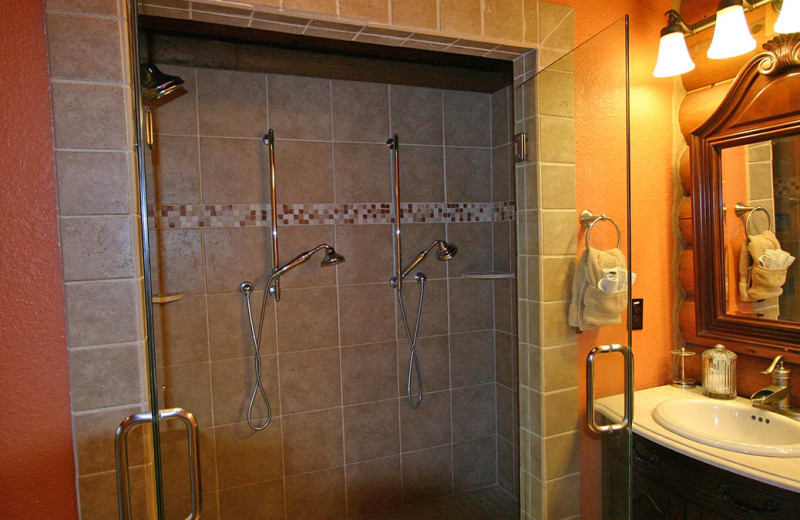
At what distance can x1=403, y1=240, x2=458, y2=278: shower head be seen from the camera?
2377mm

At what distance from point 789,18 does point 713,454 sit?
130 cm

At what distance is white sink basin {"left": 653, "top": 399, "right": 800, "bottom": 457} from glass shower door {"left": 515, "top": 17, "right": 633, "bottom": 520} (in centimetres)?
27

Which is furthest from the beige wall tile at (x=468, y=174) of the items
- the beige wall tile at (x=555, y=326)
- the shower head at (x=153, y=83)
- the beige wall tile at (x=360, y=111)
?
the shower head at (x=153, y=83)

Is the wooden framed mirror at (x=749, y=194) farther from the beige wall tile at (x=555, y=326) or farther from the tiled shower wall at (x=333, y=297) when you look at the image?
the tiled shower wall at (x=333, y=297)

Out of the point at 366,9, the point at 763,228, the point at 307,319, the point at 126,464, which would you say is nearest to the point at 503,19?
the point at 366,9

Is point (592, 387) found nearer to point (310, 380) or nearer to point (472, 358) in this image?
point (472, 358)

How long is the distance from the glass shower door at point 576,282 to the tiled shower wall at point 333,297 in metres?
0.87

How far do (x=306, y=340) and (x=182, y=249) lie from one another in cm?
70

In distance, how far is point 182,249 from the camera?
2.03 m

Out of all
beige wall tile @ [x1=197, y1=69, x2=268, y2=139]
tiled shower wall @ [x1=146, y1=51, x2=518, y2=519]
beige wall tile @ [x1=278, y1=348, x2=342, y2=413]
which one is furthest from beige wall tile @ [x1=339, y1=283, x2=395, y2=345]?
beige wall tile @ [x1=197, y1=69, x2=268, y2=139]

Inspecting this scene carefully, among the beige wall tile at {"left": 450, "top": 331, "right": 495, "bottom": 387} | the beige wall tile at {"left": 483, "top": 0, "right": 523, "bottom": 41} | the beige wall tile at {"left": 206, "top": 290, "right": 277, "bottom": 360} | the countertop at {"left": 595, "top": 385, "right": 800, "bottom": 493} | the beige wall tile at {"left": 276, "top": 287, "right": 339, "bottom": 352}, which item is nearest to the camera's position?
the countertop at {"left": 595, "top": 385, "right": 800, "bottom": 493}

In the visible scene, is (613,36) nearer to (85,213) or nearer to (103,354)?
(85,213)

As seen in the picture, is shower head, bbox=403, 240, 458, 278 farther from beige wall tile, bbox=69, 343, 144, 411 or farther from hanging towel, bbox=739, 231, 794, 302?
beige wall tile, bbox=69, 343, 144, 411

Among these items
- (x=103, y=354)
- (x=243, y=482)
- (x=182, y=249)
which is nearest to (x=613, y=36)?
(x=103, y=354)
